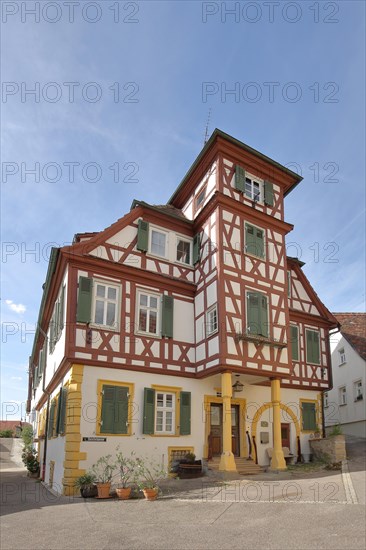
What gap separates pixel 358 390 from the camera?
26.8 meters

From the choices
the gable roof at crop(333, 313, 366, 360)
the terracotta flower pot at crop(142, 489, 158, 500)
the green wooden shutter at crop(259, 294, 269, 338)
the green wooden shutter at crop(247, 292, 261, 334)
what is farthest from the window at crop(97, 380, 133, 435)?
the gable roof at crop(333, 313, 366, 360)

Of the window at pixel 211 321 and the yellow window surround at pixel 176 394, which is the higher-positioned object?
the window at pixel 211 321

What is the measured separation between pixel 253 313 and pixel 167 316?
318 cm

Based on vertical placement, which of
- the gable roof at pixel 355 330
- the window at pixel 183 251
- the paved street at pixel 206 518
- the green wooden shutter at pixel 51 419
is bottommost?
the paved street at pixel 206 518

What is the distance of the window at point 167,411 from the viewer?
1642cm

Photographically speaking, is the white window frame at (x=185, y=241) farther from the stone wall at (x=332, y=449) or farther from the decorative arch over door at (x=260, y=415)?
the stone wall at (x=332, y=449)

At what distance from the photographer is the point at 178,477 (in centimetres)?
1622

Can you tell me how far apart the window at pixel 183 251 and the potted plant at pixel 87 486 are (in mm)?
8784

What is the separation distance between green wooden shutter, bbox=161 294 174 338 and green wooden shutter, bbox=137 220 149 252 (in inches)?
78.7

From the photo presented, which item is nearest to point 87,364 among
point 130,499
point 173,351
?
point 173,351

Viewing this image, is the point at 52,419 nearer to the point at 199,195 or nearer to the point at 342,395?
the point at 199,195

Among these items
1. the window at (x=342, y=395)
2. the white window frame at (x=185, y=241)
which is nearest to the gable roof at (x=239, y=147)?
the white window frame at (x=185, y=241)

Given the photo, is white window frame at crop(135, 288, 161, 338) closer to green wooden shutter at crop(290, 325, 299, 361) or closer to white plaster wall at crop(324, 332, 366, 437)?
green wooden shutter at crop(290, 325, 299, 361)

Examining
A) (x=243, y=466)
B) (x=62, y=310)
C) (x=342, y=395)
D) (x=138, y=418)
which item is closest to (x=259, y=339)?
(x=243, y=466)
